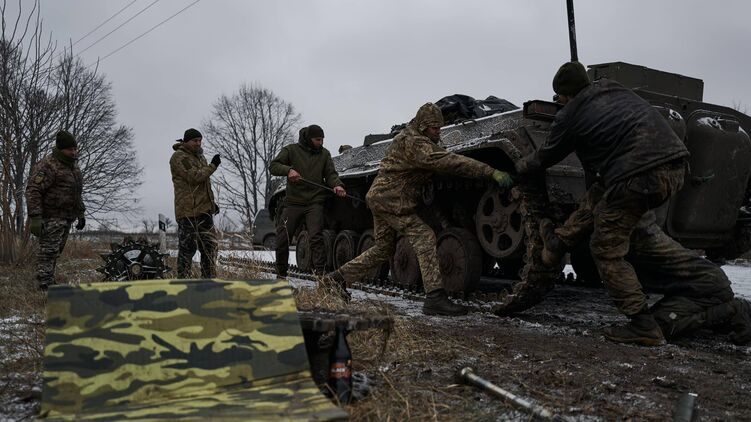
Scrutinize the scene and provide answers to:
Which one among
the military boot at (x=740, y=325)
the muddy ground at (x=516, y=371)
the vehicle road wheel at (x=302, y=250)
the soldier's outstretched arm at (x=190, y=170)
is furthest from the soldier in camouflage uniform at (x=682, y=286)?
the vehicle road wheel at (x=302, y=250)

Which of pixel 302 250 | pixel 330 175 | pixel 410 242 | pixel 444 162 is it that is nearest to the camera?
pixel 444 162

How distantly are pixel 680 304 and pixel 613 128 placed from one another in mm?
1327

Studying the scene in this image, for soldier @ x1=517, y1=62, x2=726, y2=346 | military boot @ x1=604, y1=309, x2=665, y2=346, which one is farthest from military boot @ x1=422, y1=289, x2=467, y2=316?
military boot @ x1=604, y1=309, x2=665, y2=346

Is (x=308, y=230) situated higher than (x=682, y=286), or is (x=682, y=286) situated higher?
(x=308, y=230)

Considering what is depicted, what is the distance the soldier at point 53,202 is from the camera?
693 cm

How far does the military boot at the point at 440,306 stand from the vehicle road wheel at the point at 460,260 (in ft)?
2.59

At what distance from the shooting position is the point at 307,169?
281 inches

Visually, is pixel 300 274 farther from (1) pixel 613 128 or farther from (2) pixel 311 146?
(1) pixel 613 128

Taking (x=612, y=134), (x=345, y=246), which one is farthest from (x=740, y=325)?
(x=345, y=246)

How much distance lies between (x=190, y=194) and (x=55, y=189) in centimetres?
153

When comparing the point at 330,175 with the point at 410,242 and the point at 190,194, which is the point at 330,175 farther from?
the point at 410,242

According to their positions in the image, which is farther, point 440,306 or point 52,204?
point 52,204

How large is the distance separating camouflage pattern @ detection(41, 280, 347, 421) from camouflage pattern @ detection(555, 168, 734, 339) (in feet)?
8.91

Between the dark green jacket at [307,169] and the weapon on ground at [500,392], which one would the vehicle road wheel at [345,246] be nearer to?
the dark green jacket at [307,169]
